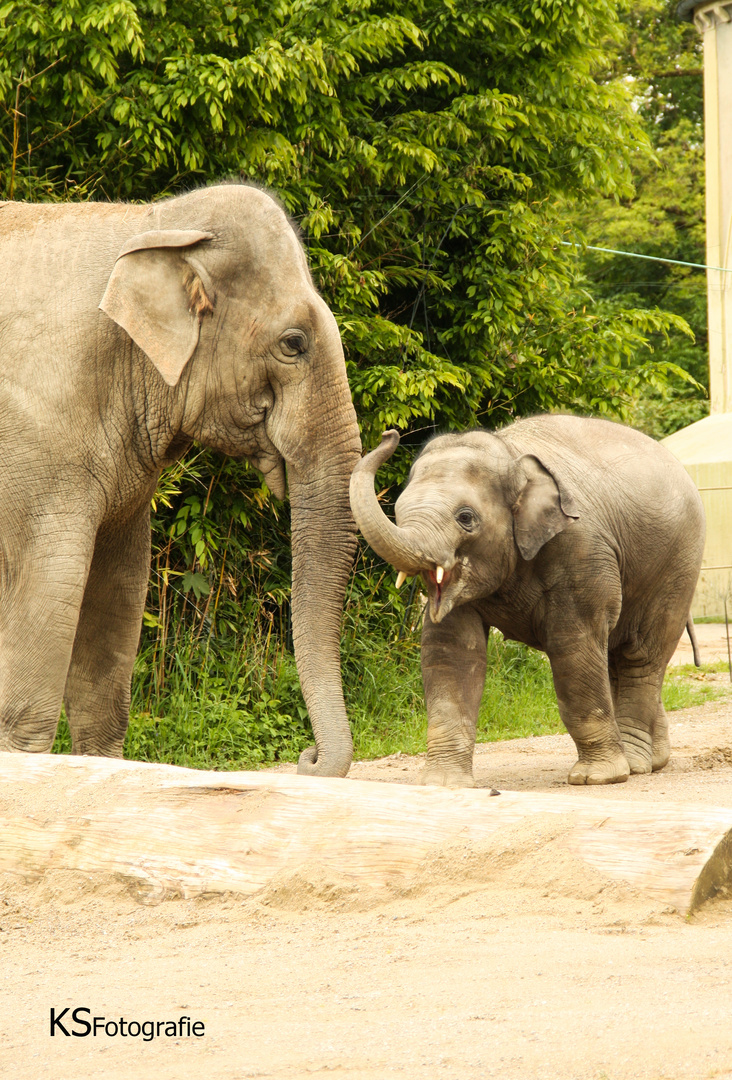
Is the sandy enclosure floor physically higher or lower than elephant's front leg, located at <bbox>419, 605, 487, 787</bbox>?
higher

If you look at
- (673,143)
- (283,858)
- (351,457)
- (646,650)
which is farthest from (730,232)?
(283,858)

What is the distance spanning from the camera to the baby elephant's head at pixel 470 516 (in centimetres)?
542

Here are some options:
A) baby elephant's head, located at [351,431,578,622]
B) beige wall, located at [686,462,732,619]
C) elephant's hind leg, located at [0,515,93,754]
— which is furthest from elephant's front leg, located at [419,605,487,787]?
beige wall, located at [686,462,732,619]

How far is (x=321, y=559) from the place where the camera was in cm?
519

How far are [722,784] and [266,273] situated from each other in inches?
117

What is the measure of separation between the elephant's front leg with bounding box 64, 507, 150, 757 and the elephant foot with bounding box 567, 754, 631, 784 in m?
Answer: 2.05

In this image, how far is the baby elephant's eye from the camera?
221 inches

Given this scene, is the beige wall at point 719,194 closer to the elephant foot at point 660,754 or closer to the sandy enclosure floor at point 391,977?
the elephant foot at point 660,754

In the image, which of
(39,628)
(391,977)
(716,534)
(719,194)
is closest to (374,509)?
(39,628)

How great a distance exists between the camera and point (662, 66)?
1056 inches

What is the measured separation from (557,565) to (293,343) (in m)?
1.68

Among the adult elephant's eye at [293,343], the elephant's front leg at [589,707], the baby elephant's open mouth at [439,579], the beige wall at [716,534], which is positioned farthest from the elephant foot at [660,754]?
the beige wall at [716,534]

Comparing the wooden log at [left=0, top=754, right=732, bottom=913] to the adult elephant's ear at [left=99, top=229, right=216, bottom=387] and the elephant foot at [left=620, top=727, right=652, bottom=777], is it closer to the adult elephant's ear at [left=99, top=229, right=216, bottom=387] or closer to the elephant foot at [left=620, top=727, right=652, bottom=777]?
→ the adult elephant's ear at [left=99, top=229, right=216, bottom=387]

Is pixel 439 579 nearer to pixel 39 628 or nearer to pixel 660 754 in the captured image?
pixel 39 628
